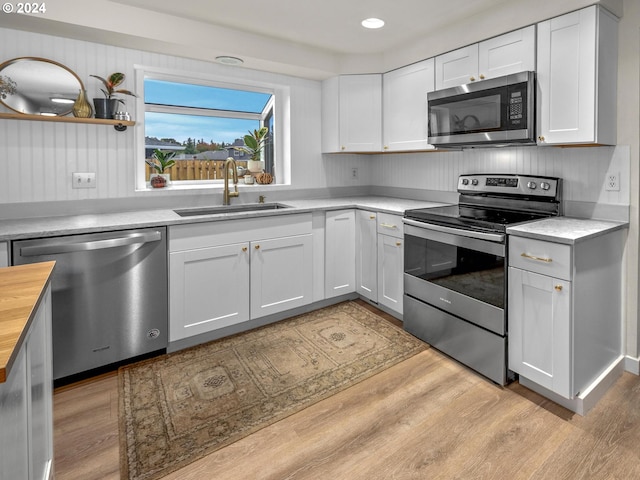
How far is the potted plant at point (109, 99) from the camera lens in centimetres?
260

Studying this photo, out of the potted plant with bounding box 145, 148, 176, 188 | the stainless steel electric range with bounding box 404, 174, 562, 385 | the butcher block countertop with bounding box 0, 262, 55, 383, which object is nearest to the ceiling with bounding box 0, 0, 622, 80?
the potted plant with bounding box 145, 148, 176, 188

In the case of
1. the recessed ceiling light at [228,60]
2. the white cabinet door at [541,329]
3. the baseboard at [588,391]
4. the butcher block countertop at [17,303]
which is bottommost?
the baseboard at [588,391]

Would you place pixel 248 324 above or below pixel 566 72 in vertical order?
below

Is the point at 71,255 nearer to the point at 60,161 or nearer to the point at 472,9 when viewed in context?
the point at 60,161

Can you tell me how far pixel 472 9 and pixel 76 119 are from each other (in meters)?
2.61

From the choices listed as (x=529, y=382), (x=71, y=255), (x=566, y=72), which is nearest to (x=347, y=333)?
(x=529, y=382)

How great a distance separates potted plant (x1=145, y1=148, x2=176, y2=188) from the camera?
3023 mm

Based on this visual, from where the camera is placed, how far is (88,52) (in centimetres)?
262

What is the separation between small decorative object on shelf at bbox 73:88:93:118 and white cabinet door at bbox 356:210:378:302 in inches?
81.8

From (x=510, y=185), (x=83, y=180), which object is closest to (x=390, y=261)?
(x=510, y=185)

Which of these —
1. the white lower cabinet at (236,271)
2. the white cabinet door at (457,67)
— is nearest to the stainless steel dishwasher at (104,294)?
the white lower cabinet at (236,271)

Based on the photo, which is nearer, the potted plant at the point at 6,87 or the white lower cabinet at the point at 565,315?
the white lower cabinet at the point at 565,315

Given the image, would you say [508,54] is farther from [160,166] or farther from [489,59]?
[160,166]

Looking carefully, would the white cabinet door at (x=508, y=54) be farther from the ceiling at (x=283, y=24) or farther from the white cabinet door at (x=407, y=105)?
the white cabinet door at (x=407, y=105)
